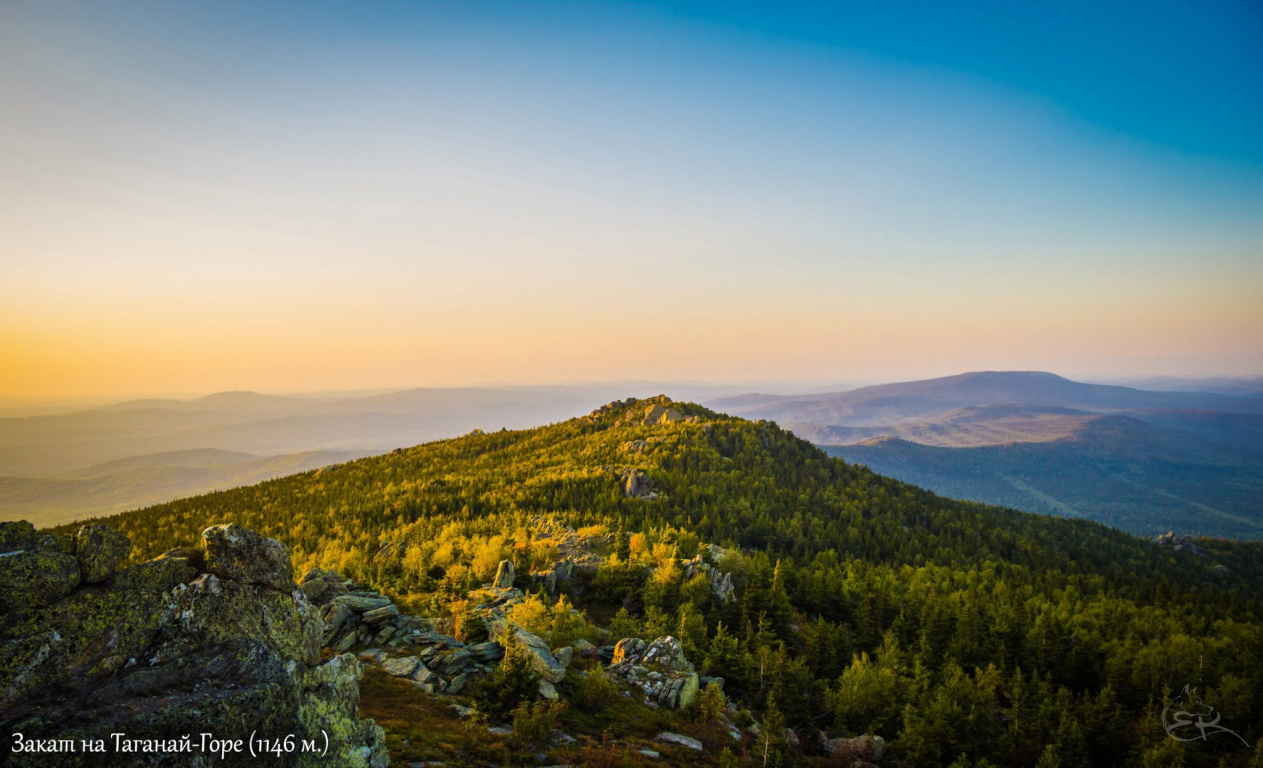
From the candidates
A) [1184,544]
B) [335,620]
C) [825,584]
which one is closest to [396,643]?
[335,620]

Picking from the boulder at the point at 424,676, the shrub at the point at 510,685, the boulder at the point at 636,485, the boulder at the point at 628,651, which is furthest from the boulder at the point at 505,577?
the boulder at the point at 636,485

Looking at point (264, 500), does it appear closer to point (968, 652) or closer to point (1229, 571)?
point (968, 652)

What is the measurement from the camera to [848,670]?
43.0 m

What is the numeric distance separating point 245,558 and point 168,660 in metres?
3.05

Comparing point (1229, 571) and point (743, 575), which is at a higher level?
point (743, 575)

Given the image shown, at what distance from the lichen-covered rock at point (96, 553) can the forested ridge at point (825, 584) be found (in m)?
30.1

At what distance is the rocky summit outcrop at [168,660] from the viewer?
36.3 feet

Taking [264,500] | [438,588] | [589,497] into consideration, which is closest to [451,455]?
[264,500]

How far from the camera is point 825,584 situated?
64875mm

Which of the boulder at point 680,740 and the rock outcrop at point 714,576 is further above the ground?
the boulder at point 680,740

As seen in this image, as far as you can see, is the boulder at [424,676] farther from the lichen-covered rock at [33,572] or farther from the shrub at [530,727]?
the lichen-covered rock at [33,572]

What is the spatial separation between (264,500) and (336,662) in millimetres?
97671

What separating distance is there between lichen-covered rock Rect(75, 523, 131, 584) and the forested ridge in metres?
30.1

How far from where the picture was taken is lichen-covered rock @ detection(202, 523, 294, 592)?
49.9 ft
